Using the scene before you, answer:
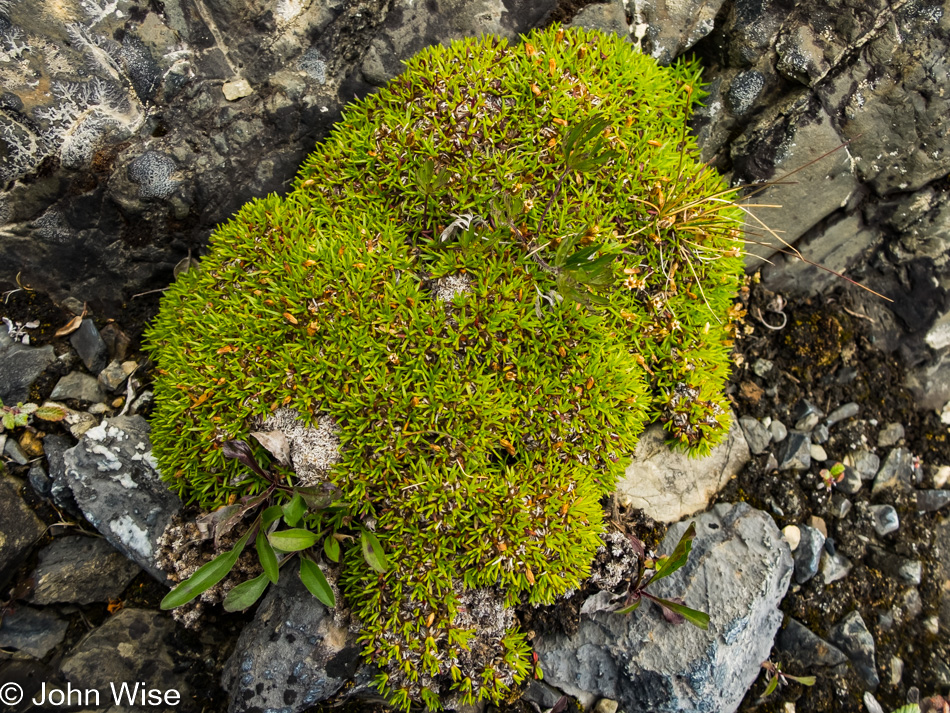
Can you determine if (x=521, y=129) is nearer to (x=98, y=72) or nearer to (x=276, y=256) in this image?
(x=276, y=256)

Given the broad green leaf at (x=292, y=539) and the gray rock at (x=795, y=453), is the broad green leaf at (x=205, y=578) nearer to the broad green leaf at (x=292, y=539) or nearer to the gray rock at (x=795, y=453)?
the broad green leaf at (x=292, y=539)

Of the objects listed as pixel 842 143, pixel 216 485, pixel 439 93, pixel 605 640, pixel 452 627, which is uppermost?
pixel 439 93

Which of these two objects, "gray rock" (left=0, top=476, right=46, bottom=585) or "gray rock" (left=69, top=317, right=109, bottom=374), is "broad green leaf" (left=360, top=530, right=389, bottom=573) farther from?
"gray rock" (left=69, top=317, right=109, bottom=374)

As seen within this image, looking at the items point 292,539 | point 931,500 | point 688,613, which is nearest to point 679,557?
point 688,613

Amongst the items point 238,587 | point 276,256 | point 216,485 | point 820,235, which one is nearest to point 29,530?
point 216,485

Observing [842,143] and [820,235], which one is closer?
[842,143]

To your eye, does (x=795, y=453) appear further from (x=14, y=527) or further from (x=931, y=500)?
(x=14, y=527)

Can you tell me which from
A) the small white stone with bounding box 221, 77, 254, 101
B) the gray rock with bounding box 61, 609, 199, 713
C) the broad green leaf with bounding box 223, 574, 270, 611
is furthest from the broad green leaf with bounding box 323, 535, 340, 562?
the small white stone with bounding box 221, 77, 254, 101
